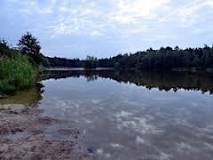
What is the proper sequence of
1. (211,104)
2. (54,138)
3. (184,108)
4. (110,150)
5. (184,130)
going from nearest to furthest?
(110,150)
(54,138)
(184,130)
(184,108)
(211,104)

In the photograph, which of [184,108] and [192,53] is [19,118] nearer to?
[184,108]

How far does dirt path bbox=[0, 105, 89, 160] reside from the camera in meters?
11.5

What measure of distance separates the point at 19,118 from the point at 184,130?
8708 mm

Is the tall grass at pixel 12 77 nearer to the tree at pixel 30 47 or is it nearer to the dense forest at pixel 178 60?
the tree at pixel 30 47

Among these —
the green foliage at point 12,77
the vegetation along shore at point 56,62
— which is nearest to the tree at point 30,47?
the vegetation along shore at point 56,62

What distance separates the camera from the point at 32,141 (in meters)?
13.5

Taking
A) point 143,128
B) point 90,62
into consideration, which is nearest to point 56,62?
point 90,62

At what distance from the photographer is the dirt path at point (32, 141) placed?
11.5 metres

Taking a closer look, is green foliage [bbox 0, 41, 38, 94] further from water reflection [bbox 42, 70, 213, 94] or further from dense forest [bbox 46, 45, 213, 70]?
dense forest [bbox 46, 45, 213, 70]

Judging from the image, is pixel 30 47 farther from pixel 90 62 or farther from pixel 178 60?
pixel 90 62

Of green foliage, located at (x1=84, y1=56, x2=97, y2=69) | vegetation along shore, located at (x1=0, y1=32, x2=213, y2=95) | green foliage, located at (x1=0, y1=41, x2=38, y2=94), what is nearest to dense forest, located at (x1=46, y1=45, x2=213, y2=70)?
vegetation along shore, located at (x1=0, y1=32, x2=213, y2=95)

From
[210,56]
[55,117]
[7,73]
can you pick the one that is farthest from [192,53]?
[55,117]

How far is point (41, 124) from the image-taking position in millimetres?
17047

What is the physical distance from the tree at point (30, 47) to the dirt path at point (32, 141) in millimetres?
60417
